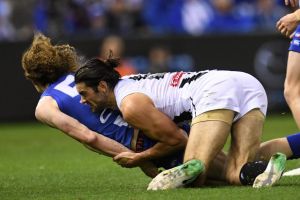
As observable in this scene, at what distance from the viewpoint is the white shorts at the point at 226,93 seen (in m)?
7.67

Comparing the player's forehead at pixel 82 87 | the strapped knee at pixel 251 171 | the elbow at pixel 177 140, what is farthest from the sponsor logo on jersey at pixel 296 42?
the player's forehead at pixel 82 87

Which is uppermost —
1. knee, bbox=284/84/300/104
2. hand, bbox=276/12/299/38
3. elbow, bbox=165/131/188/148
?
hand, bbox=276/12/299/38

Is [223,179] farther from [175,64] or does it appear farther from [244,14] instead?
[244,14]

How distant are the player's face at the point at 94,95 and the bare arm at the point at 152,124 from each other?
0.94 ft

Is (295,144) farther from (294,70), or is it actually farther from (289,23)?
(289,23)

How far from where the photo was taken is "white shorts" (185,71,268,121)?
25.2 ft

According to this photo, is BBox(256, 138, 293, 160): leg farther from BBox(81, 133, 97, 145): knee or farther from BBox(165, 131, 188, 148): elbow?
BBox(81, 133, 97, 145): knee

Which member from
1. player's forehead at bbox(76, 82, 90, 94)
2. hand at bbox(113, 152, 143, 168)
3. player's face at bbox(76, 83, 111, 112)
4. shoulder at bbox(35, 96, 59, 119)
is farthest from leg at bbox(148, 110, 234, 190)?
shoulder at bbox(35, 96, 59, 119)

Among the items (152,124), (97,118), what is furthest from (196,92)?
(97,118)

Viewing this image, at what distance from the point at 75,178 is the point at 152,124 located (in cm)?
185

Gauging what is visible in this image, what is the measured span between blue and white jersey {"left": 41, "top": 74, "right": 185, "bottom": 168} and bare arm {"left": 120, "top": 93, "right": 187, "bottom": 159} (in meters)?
0.23

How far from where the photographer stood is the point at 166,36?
62.1 ft

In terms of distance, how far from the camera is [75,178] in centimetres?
909

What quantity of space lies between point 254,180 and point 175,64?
37.3 ft
